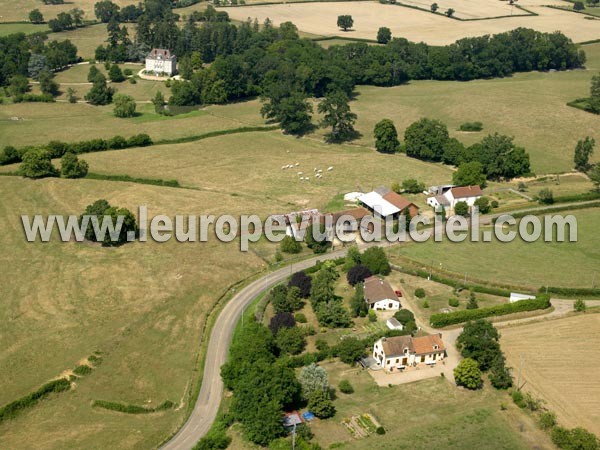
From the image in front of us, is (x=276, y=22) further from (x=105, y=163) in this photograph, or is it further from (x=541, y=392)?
(x=541, y=392)

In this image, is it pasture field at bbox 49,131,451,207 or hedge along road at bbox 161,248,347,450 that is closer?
hedge along road at bbox 161,248,347,450

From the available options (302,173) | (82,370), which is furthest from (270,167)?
(82,370)

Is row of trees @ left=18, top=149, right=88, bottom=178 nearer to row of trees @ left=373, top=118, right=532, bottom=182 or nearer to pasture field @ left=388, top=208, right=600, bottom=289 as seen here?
row of trees @ left=373, top=118, right=532, bottom=182

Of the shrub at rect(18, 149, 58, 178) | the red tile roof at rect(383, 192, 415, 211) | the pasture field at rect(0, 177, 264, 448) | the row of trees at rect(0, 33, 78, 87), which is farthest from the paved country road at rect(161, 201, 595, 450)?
the row of trees at rect(0, 33, 78, 87)

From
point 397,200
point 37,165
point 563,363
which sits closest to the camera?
point 563,363

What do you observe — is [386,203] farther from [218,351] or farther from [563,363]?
[218,351]

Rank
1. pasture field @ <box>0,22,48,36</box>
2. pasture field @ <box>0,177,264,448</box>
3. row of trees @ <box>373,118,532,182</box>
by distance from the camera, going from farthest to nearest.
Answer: pasture field @ <box>0,22,48,36</box> < row of trees @ <box>373,118,532,182</box> < pasture field @ <box>0,177,264,448</box>
